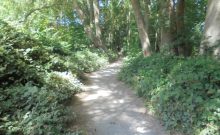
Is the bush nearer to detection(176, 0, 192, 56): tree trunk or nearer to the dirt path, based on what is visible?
the dirt path

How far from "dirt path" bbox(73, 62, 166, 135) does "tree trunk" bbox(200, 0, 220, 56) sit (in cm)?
253

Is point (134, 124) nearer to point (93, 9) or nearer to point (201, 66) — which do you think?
point (201, 66)

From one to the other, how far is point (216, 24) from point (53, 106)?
5114 millimetres

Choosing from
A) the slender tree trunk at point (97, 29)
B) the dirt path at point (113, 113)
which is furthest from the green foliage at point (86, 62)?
the slender tree trunk at point (97, 29)

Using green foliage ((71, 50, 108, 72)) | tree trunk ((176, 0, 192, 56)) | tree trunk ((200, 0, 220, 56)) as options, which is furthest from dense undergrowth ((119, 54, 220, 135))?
green foliage ((71, 50, 108, 72))

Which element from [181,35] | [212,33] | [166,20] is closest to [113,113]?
[212,33]

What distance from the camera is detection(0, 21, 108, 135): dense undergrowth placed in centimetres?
518

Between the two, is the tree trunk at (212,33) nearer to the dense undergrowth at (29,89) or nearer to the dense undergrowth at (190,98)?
the dense undergrowth at (190,98)

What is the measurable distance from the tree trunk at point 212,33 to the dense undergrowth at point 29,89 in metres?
4.25

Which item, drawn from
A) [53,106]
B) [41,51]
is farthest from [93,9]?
[53,106]

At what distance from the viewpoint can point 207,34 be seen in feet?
25.7

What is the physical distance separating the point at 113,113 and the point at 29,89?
8.29ft

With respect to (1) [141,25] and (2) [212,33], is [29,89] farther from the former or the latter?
(1) [141,25]

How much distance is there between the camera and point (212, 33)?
302 inches
